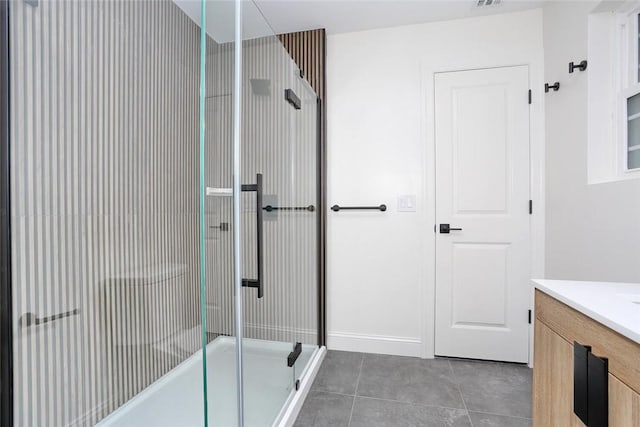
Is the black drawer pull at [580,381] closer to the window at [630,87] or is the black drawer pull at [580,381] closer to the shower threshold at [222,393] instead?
the shower threshold at [222,393]

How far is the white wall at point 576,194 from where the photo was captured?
1.34 meters

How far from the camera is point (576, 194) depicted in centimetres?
169

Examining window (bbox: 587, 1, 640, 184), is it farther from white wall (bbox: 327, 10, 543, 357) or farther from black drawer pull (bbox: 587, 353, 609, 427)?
black drawer pull (bbox: 587, 353, 609, 427)

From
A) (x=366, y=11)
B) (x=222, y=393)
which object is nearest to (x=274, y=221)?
(x=222, y=393)

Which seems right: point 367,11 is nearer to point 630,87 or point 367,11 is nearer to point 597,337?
point 630,87

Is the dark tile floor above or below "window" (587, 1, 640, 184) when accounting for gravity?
below

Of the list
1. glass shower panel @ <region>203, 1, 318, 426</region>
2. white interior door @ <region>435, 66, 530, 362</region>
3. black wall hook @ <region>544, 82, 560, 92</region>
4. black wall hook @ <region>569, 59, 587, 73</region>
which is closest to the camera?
glass shower panel @ <region>203, 1, 318, 426</region>

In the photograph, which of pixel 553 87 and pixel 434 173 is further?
pixel 434 173

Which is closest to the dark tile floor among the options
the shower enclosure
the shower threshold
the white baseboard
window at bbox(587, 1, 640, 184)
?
the white baseboard

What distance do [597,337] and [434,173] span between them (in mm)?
1653

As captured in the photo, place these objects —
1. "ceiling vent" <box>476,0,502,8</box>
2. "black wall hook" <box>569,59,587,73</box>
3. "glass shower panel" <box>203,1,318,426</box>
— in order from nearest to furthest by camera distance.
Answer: "glass shower panel" <box>203,1,318,426</box> < "black wall hook" <box>569,59,587,73</box> < "ceiling vent" <box>476,0,502,8</box>

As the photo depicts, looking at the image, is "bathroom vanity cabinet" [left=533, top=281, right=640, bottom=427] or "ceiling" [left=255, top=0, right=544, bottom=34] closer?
"bathroom vanity cabinet" [left=533, top=281, right=640, bottom=427]

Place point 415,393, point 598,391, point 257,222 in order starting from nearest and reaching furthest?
1. point 598,391
2. point 257,222
3. point 415,393

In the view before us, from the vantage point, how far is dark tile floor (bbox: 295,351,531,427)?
1.54m
